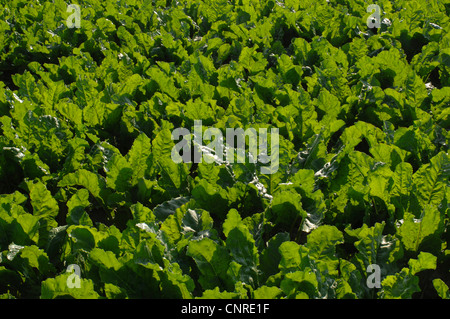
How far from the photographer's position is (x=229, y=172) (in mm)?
2326

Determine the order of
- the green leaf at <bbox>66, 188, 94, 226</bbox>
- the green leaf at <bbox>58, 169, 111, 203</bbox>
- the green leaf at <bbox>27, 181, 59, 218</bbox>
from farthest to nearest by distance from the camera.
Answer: the green leaf at <bbox>58, 169, 111, 203</bbox> < the green leaf at <bbox>27, 181, 59, 218</bbox> < the green leaf at <bbox>66, 188, 94, 226</bbox>

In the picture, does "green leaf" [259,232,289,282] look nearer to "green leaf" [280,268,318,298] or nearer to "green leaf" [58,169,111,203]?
"green leaf" [280,268,318,298]

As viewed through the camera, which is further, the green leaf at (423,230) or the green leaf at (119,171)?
the green leaf at (119,171)

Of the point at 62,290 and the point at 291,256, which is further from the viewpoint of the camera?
the point at 291,256

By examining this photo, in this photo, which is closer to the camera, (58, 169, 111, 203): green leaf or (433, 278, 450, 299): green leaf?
(433, 278, 450, 299): green leaf

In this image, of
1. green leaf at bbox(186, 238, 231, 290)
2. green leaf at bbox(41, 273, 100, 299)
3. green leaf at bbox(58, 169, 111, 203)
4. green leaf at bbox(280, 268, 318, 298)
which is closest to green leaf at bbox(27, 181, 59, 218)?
green leaf at bbox(58, 169, 111, 203)

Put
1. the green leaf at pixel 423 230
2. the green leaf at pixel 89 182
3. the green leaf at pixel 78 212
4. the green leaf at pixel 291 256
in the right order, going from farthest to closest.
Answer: the green leaf at pixel 89 182
the green leaf at pixel 78 212
the green leaf at pixel 423 230
the green leaf at pixel 291 256

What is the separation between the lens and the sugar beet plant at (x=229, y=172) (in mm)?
1825

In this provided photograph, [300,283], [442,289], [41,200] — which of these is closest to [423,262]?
[442,289]

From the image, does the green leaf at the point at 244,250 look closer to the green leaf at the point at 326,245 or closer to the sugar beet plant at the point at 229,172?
the sugar beet plant at the point at 229,172

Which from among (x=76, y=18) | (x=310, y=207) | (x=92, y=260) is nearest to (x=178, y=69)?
(x=76, y=18)

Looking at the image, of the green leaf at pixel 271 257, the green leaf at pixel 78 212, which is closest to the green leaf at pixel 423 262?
the green leaf at pixel 271 257

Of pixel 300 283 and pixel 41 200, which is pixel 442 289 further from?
pixel 41 200

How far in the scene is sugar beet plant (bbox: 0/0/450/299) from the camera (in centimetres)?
183
